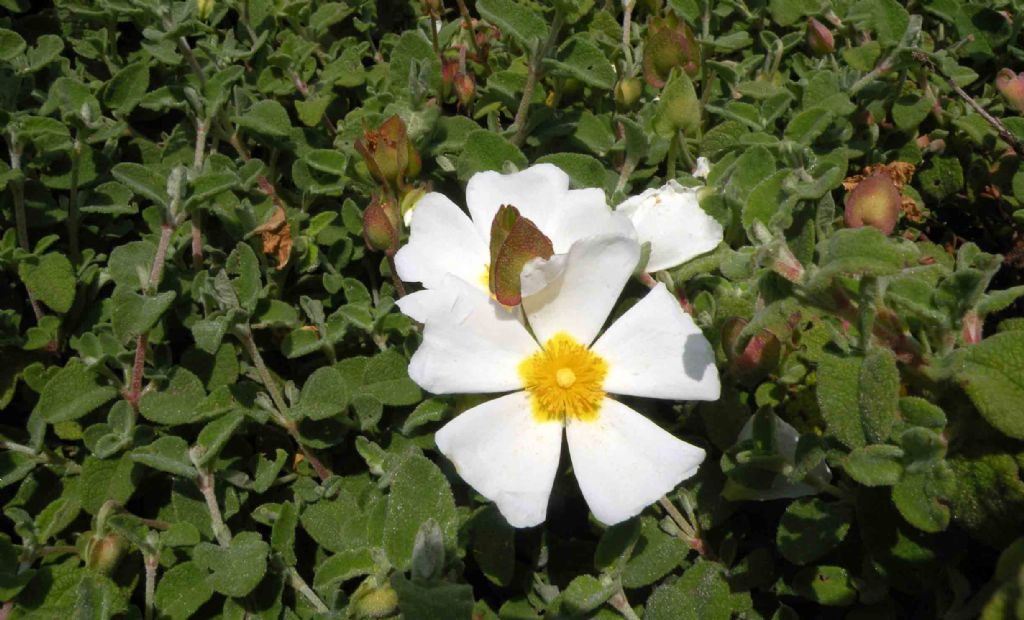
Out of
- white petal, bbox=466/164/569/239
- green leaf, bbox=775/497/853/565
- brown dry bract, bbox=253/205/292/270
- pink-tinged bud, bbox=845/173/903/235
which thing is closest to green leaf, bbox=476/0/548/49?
white petal, bbox=466/164/569/239

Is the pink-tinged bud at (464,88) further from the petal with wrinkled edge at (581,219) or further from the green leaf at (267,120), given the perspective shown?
the petal with wrinkled edge at (581,219)

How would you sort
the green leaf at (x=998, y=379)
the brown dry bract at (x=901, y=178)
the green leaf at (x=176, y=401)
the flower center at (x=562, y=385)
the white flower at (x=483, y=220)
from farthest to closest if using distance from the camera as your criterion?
1. the brown dry bract at (x=901, y=178)
2. the green leaf at (x=176, y=401)
3. the white flower at (x=483, y=220)
4. the flower center at (x=562, y=385)
5. the green leaf at (x=998, y=379)

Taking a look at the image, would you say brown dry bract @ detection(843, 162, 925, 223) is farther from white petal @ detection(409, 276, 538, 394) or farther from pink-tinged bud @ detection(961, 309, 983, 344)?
white petal @ detection(409, 276, 538, 394)

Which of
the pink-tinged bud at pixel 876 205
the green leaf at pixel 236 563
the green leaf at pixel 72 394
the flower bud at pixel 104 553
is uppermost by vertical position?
the pink-tinged bud at pixel 876 205

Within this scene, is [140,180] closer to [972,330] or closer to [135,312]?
[135,312]

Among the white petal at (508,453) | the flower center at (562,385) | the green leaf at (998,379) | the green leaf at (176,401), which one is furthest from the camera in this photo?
the green leaf at (176,401)

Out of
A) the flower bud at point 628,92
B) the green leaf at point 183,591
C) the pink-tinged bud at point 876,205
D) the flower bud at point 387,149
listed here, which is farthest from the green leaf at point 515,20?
the green leaf at point 183,591

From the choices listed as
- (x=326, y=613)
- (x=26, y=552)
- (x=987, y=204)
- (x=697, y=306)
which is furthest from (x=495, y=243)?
(x=987, y=204)
